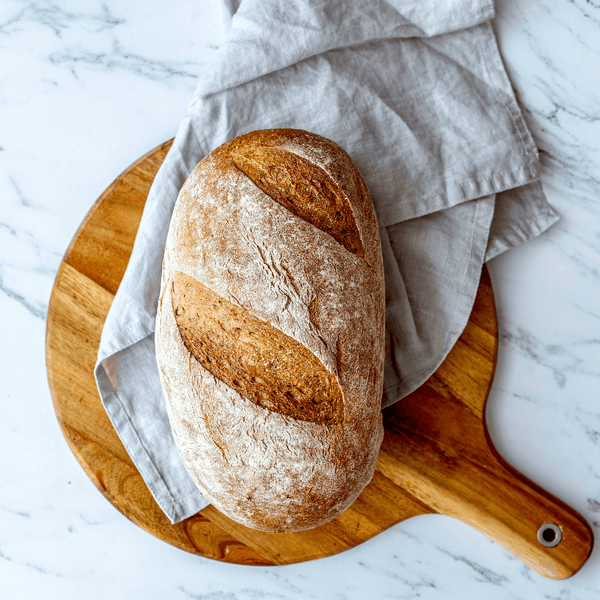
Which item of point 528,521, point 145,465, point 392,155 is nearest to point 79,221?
point 145,465

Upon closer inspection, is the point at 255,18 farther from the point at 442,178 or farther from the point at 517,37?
the point at 517,37

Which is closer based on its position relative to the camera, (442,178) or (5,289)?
(442,178)

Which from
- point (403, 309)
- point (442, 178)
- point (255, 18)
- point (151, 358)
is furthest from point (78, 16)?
point (403, 309)

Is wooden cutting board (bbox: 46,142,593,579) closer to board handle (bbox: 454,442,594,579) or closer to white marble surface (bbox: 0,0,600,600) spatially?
board handle (bbox: 454,442,594,579)

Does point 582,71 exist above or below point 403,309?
above

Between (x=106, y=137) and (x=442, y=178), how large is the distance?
2.99 feet

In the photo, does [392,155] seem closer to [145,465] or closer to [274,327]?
[274,327]

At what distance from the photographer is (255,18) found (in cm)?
117

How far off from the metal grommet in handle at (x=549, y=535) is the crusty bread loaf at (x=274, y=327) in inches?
22.2

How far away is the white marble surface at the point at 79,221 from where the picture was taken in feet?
4.38

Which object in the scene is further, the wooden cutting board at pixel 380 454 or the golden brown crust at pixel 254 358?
the wooden cutting board at pixel 380 454

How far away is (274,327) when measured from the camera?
0.98 metres

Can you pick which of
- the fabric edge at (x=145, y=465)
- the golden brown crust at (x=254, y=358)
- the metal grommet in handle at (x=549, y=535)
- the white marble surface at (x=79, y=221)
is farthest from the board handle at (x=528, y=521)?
the fabric edge at (x=145, y=465)

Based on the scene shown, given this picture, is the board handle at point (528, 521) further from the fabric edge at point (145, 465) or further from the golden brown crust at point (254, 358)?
the fabric edge at point (145, 465)
